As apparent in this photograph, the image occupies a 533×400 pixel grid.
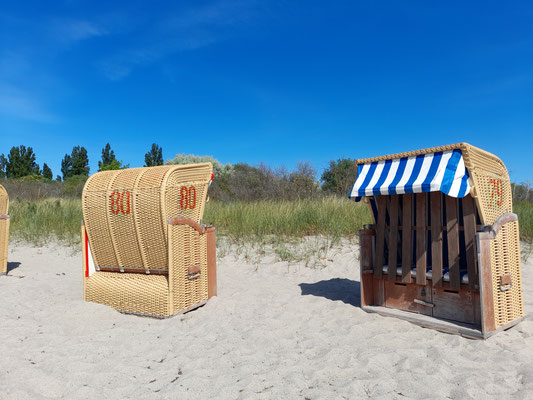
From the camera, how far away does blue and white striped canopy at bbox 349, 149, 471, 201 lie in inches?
143

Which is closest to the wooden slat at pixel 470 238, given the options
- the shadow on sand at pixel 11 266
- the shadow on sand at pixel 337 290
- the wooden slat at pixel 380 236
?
the wooden slat at pixel 380 236

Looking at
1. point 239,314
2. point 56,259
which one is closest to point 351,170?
point 56,259

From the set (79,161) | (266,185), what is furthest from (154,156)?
(266,185)

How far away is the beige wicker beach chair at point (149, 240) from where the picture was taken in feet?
15.5

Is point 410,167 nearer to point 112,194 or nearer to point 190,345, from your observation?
point 190,345

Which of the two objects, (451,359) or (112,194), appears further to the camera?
(112,194)

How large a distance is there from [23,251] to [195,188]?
7.51 m

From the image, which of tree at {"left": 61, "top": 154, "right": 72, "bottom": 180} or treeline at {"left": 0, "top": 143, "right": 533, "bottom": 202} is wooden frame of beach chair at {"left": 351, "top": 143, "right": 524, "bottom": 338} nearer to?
treeline at {"left": 0, "top": 143, "right": 533, "bottom": 202}

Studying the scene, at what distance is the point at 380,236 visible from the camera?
4.69 m

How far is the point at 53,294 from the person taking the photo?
6.10 meters

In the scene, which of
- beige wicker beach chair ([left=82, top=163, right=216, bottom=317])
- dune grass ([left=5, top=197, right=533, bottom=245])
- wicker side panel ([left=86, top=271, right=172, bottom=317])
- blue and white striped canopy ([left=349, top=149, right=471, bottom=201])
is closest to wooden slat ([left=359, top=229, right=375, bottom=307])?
blue and white striped canopy ([left=349, top=149, right=471, bottom=201])

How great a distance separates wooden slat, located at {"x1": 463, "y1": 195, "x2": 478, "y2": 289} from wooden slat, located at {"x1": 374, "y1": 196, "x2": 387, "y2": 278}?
925mm

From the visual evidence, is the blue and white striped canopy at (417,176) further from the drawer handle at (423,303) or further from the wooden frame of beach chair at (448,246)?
the drawer handle at (423,303)

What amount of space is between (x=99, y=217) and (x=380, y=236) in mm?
3622
